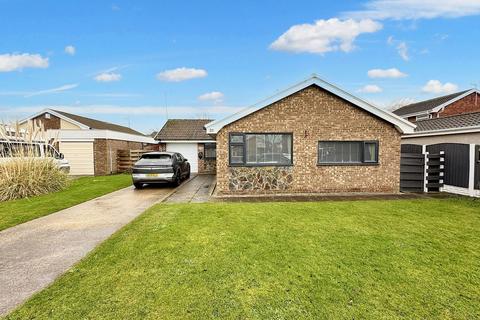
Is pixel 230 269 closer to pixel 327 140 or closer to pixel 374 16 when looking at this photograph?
pixel 327 140

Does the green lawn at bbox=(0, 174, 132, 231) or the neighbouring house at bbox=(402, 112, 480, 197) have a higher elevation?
the neighbouring house at bbox=(402, 112, 480, 197)

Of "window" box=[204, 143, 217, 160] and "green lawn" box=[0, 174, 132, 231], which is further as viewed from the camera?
"window" box=[204, 143, 217, 160]

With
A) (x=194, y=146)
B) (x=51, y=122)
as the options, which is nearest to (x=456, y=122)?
(x=194, y=146)

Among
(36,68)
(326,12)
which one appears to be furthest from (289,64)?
(36,68)

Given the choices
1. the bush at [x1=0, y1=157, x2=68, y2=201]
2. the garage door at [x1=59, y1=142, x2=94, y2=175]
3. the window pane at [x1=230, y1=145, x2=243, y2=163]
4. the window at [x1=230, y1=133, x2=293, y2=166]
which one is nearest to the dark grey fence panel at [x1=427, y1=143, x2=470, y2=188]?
the window at [x1=230, y1=133, x2=293, y2=166]

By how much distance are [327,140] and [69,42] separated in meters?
15.5

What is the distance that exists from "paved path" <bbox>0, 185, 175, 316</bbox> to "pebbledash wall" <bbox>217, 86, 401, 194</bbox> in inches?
136

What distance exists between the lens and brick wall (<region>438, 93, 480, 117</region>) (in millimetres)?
25250

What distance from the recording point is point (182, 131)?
20578 mm

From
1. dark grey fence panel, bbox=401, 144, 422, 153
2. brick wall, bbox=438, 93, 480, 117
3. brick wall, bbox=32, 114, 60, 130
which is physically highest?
brick wall, bbox=438, 93, 480, 117

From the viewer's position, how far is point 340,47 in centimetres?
1645

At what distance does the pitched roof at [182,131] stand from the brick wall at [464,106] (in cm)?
2256

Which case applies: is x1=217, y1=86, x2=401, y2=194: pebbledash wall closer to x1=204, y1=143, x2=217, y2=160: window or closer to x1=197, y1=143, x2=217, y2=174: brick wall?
x1=197, y1=143, x2=217, y2=174: brick wall

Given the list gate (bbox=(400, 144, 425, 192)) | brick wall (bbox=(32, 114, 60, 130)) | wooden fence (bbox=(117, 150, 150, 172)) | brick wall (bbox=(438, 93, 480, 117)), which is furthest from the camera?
brick wall (bbox=(438, 93, 480, 117))
